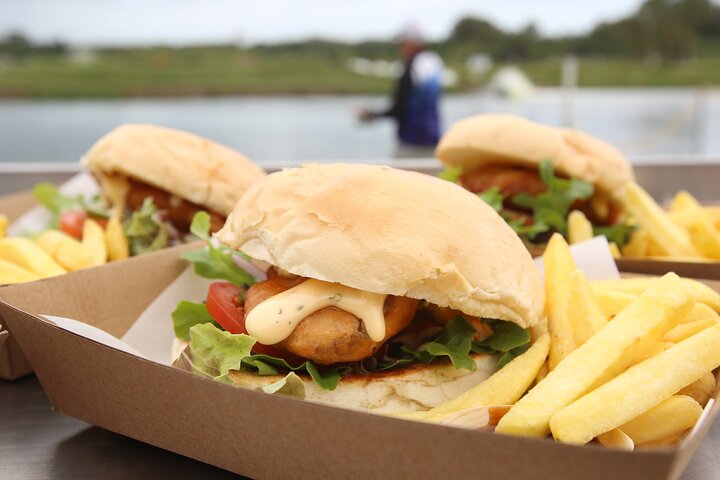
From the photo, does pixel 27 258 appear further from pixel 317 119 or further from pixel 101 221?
pixel 317 119

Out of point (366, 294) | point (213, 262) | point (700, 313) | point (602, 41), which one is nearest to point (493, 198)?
point (700, 313)

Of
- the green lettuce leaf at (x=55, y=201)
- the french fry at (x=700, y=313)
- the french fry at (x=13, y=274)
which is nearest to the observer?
the french fry at (x=700, y=313)

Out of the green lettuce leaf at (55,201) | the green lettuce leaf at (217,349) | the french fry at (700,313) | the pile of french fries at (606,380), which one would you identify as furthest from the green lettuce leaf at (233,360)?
the green lettuce leaf at (55,201)

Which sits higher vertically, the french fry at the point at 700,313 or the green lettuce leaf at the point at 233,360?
the green lettuce leaf at the point at 233,360

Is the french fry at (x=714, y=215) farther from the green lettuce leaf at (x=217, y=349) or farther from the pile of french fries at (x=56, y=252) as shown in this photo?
the pile of french fries at (x=56, y=252)

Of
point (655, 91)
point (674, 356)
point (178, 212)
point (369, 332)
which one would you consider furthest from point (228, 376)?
point (655, 91)

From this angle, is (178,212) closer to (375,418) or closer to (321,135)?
(375,418)
